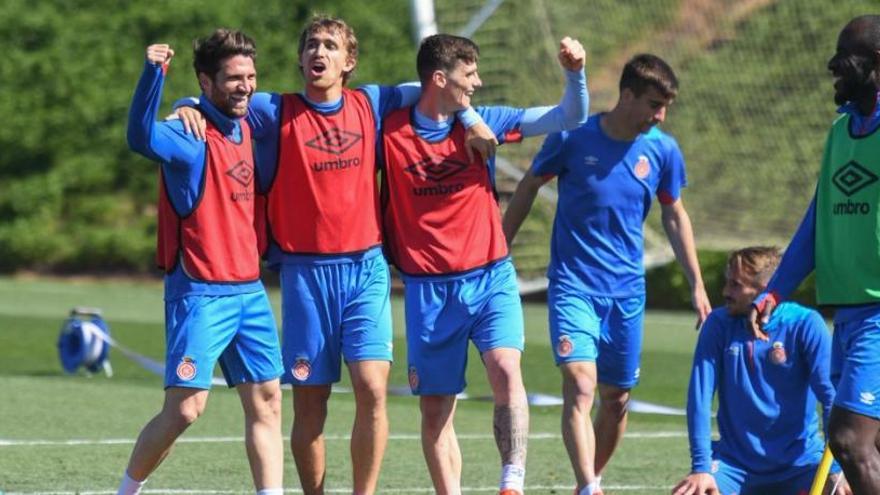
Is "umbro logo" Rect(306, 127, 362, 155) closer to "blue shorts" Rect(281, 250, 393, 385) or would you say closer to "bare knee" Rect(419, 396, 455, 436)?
"blue shorts" Rect(281, 250, 393, 385)

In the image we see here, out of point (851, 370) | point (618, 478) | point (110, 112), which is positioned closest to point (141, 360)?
point (618, 478)

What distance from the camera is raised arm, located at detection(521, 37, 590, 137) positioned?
7891 millimetres

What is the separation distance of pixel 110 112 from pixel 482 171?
22.1 metres

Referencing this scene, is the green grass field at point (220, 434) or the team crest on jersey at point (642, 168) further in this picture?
the green grass field at point (220, 434)

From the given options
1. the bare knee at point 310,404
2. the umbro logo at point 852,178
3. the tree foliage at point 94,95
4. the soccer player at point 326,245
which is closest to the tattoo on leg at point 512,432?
the soccer player at point 326,245

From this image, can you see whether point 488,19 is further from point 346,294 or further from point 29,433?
point 346,294

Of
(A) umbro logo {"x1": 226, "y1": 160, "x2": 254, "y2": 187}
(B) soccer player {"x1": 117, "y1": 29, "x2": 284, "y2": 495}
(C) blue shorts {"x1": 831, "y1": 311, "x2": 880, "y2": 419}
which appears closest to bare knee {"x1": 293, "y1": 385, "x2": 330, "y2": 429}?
(B) soccer player {"x1": 117, "y1": 29, "x2": 284, "y2": 495}

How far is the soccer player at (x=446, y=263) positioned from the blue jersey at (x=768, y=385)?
2.82 feet

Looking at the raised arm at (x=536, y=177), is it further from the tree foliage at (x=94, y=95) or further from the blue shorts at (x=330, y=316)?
the tree foliage at (x=94, y=95)

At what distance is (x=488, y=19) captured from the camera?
18.0 meters

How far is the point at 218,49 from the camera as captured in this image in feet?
24.4

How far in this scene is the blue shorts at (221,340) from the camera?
733cm

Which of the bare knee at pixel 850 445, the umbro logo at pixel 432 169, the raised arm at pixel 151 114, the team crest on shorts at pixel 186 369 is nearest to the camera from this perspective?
the bare knee at pixel 850 445

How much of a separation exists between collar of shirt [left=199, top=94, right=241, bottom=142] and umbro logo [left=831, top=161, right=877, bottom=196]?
2.42 m
